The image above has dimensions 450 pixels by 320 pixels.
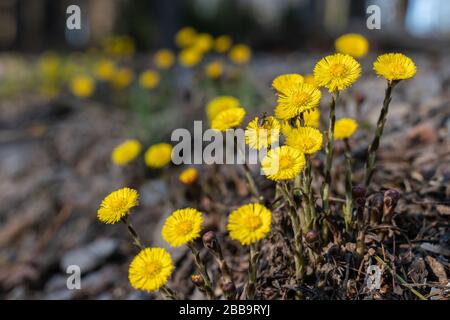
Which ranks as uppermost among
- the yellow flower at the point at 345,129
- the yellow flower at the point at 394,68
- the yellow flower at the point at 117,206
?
the yellow flower at the point at 394,68

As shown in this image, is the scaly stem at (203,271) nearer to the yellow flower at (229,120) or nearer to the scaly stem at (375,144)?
the yellow flower at (229,120)

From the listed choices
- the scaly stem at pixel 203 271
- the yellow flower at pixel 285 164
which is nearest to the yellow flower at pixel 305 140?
the yellow flower at pixel 285 164

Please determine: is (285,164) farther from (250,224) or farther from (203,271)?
(203,271)

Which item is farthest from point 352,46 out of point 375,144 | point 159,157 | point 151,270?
point 151,270

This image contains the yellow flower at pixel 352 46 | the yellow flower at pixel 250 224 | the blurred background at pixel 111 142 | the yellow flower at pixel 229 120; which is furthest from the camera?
the blurred background at pixel 111 142

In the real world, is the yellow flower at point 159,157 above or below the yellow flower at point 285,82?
below

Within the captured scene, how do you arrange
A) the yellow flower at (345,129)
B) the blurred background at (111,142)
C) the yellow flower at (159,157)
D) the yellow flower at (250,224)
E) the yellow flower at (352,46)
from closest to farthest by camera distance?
the yellow flower at (250,224)
the yellow flower at (345,129)
the yellow flower at (352,46)
the yellow flower at (159,157)
the blurred background at (111,142)

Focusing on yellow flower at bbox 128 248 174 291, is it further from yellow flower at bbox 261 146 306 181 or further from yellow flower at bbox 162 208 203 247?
yellow flower at bbox 261 146 306 181
